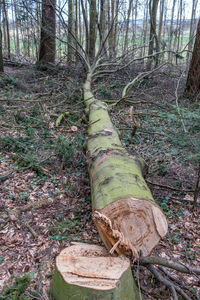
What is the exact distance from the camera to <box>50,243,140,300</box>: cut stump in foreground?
60.2 inches

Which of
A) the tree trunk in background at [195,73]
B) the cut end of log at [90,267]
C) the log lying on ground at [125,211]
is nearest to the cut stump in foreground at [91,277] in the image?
the cut end of log at [90,267]

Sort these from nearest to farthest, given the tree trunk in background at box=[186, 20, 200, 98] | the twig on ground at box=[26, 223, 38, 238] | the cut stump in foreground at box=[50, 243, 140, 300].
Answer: the cut stump in foreground at box=[50, 243, 140, 300] < the twig on ground at box=[26, 223, 38, 238] < the tree trunk in background at box=[186, 20, 200, 98]

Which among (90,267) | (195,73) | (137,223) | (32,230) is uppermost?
(195,73)

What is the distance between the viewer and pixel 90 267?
5.53ft

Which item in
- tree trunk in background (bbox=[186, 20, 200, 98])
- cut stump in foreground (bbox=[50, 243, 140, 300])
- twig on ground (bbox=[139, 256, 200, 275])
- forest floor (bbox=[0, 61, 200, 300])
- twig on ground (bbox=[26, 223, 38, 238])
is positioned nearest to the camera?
cut stump in foreground (bbox=[50, 243, 140, 300])

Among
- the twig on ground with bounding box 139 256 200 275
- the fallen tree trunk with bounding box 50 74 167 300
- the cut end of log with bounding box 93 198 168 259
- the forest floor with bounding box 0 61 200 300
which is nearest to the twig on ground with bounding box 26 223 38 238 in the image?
the forest floor with bounding box 0 61 200 300

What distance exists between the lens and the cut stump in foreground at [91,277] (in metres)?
1.53

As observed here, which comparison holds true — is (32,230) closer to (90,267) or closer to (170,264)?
(90,267)

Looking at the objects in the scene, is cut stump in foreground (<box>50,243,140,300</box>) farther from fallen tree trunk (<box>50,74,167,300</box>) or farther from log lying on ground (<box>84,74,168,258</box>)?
log lying on ground (<box>84,74,168,258</box>)

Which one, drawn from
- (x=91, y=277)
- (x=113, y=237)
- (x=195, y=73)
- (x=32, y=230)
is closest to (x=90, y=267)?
(x=91, y=277)

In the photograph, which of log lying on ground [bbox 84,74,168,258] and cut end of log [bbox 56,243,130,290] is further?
log lying on ground [bbox 84,74,168,258]

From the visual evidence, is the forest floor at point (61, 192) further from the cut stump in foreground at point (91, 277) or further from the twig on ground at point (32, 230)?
the cut stump in foreground at point (91, 277)

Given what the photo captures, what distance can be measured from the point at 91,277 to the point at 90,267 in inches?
3.4

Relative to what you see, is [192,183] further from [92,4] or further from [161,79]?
[92,4]
